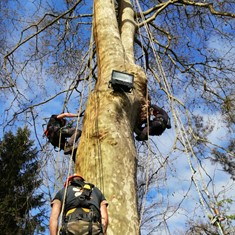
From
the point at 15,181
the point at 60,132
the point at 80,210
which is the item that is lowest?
the point at 80,210

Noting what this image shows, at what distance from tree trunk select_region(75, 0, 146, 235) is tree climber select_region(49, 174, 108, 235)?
199 mm

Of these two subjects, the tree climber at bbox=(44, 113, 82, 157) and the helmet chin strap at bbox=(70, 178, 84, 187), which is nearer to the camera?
the helmet chin strap at bbox=(70, 178, 84, 187)

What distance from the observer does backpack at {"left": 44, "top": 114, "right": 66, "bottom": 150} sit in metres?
4.65

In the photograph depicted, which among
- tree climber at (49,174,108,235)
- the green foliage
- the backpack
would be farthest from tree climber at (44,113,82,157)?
the green foliage

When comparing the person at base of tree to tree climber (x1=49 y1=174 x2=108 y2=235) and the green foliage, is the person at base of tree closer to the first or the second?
tree climber (x1=49 y1=174 x2=108 y2=235)

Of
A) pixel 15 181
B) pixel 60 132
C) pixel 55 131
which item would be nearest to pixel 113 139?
pixel 60 132

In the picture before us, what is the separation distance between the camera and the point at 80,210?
2.32 meters

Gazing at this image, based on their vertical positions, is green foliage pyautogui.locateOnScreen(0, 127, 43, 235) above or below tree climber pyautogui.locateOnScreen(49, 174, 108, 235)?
above

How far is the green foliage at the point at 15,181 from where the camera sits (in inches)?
436

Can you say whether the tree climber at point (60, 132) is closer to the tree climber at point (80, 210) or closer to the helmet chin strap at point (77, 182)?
the helmet chin strap at point (77, 182)

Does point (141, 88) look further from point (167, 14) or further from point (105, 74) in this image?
point (167, 14)

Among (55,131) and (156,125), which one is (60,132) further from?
(156,125)

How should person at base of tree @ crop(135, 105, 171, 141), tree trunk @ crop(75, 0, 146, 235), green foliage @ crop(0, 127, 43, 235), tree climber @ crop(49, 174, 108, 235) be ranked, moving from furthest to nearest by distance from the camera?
green foliage @ crop(0, 127, 43, 235)
person at base of tree @ crop(135, 105, 171, 141)
tree trunk @ crop(75, 0, 146, 235)
tree climber @ crop(49, 174, 108, 235)

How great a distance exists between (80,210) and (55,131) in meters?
2.46
